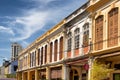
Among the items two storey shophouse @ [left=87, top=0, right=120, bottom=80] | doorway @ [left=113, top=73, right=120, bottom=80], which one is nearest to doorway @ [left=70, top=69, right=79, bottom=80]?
two storey shophouse @ [left=87, top=0, right=120, bottom=80]

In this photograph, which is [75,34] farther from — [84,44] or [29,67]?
[29,67]

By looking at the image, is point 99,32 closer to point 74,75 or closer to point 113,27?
point 113,27

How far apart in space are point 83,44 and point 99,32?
3916 mm

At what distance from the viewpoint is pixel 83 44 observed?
99.3 feet

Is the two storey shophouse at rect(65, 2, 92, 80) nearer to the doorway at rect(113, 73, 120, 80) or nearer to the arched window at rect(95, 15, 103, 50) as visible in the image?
the arched window at rect(95, 15, 103, 50)

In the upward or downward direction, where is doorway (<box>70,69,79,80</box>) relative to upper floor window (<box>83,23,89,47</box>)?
downward

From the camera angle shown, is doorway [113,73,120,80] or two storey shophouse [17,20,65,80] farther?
two storey shophouse [17,20,65,80]

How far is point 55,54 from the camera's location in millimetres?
39094

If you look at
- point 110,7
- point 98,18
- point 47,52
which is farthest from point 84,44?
point 47,52

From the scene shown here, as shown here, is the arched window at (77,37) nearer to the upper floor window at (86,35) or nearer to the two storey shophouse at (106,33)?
the upper floor window at (86,35)

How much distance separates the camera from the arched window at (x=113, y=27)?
2428cm

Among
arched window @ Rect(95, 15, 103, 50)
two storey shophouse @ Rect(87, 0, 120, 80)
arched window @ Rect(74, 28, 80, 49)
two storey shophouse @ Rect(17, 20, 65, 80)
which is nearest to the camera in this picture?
two storey shophouse @ Rect(87, 0, 120, 80)

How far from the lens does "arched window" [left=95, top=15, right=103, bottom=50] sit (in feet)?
86.5

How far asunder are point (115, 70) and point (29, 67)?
1195 inches
